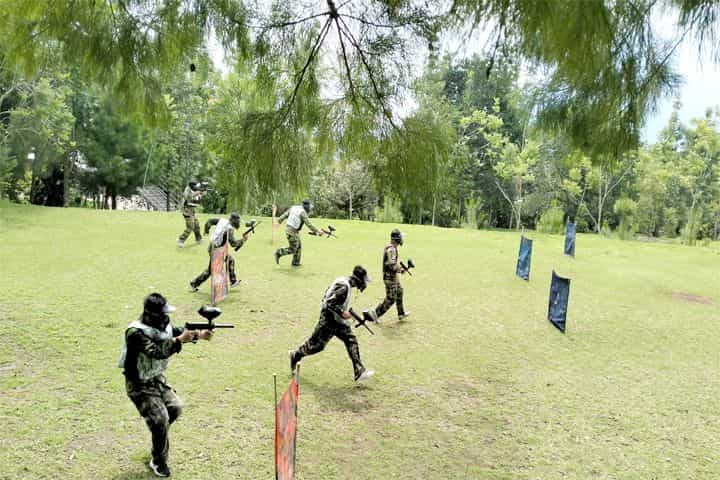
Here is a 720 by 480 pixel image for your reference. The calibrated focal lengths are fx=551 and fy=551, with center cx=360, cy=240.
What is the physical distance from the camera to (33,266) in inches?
504

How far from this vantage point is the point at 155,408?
4746 millimetres

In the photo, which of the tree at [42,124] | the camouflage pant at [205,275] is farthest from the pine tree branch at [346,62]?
the tree at [42,124]

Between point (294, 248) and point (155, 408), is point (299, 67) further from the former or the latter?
point (294, 248)

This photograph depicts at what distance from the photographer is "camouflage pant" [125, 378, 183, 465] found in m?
4.75

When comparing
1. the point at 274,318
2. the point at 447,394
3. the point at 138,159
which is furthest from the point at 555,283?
the point at 138,159

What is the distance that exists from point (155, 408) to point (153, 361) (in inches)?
15.8

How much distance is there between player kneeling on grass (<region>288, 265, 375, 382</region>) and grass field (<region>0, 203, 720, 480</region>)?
1.51ft

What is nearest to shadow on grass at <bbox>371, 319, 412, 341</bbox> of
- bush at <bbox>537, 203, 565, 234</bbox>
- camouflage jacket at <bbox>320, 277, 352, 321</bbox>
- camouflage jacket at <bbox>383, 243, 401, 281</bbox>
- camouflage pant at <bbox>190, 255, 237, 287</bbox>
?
camouflage jacket at <bbox>383, 243, 401, 281</bbox>

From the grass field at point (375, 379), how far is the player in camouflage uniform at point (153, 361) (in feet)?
1.40

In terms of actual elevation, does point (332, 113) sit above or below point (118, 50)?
below

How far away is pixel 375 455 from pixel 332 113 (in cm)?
352

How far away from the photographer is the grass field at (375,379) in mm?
5539

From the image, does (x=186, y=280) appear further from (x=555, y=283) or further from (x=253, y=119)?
(x=253, y=119)

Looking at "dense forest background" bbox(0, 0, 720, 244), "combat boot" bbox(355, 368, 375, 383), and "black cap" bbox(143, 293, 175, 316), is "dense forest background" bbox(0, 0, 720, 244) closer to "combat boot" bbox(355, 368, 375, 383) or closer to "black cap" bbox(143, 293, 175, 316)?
"black cap" bbox(143, 293, 175, 316)
